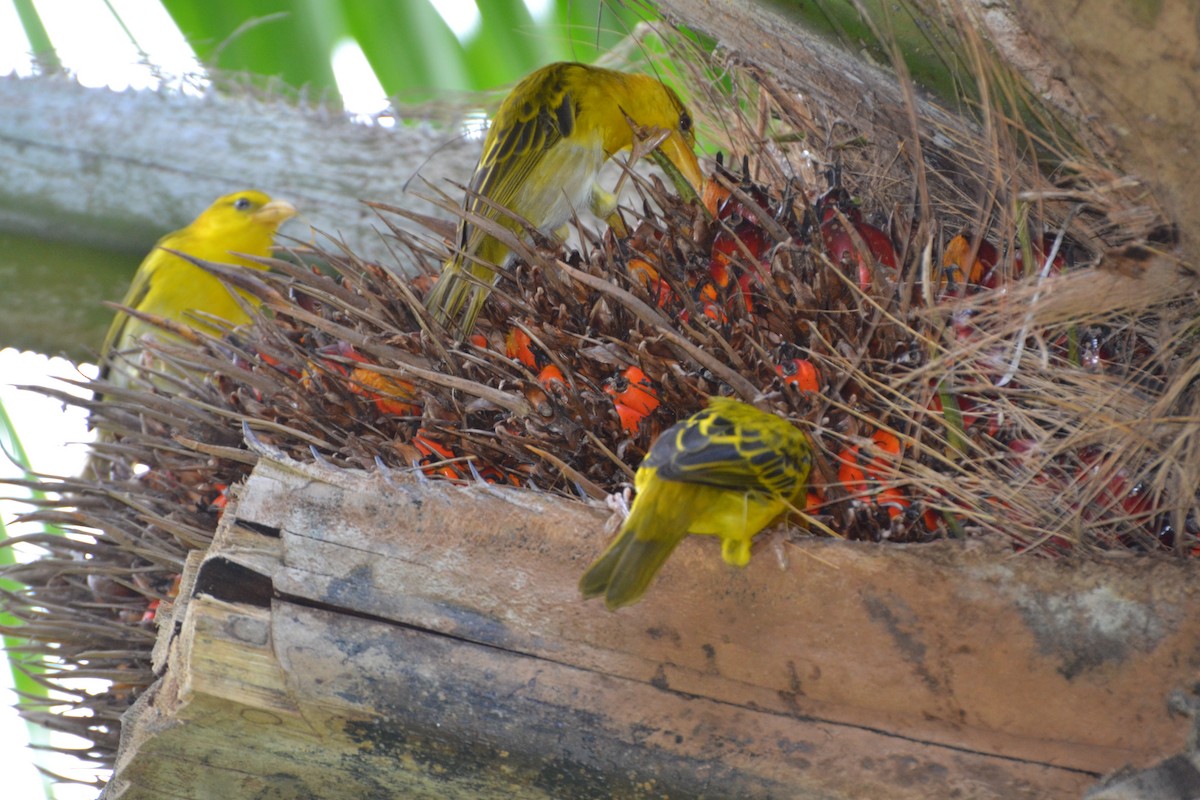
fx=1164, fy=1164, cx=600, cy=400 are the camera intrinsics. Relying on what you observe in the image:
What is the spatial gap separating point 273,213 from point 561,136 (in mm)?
1506

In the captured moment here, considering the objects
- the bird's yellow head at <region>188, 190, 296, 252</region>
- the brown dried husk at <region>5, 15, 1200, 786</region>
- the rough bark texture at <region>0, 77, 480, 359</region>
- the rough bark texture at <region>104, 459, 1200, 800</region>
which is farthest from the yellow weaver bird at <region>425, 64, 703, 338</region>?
the bird's yellow head at <region>188, 190, 296, 252</region>

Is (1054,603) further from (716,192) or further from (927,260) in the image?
(716,192)

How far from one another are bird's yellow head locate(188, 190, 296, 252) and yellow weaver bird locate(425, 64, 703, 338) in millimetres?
1347

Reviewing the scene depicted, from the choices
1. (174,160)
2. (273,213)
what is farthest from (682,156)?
(273,213)

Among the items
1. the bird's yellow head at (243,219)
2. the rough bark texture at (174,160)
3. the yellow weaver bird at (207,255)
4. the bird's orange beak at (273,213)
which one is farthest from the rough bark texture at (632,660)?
the bird's yellow head at (243,219)

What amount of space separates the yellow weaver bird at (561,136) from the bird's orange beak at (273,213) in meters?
1.23

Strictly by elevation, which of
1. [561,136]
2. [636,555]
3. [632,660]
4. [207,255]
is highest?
[561,136]

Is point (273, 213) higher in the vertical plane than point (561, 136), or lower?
lower

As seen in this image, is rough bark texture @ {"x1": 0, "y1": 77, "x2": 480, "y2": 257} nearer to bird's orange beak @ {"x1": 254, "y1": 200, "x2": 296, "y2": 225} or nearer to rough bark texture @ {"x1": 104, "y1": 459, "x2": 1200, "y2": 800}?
bird's orange beak @ {"x1": 254, "y1": 200, "x2": 296, "y2": 225}

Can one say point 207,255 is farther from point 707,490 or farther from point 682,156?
point 707,490

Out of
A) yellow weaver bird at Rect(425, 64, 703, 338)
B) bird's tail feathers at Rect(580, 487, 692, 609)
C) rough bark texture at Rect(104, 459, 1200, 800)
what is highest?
yellow weaver bird at Rect(425, 64, 703, 338)

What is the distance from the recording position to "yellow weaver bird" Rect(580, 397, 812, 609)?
3.68 ft

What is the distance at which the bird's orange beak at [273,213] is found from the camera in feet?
11.1

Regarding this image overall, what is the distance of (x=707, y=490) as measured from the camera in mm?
1205
